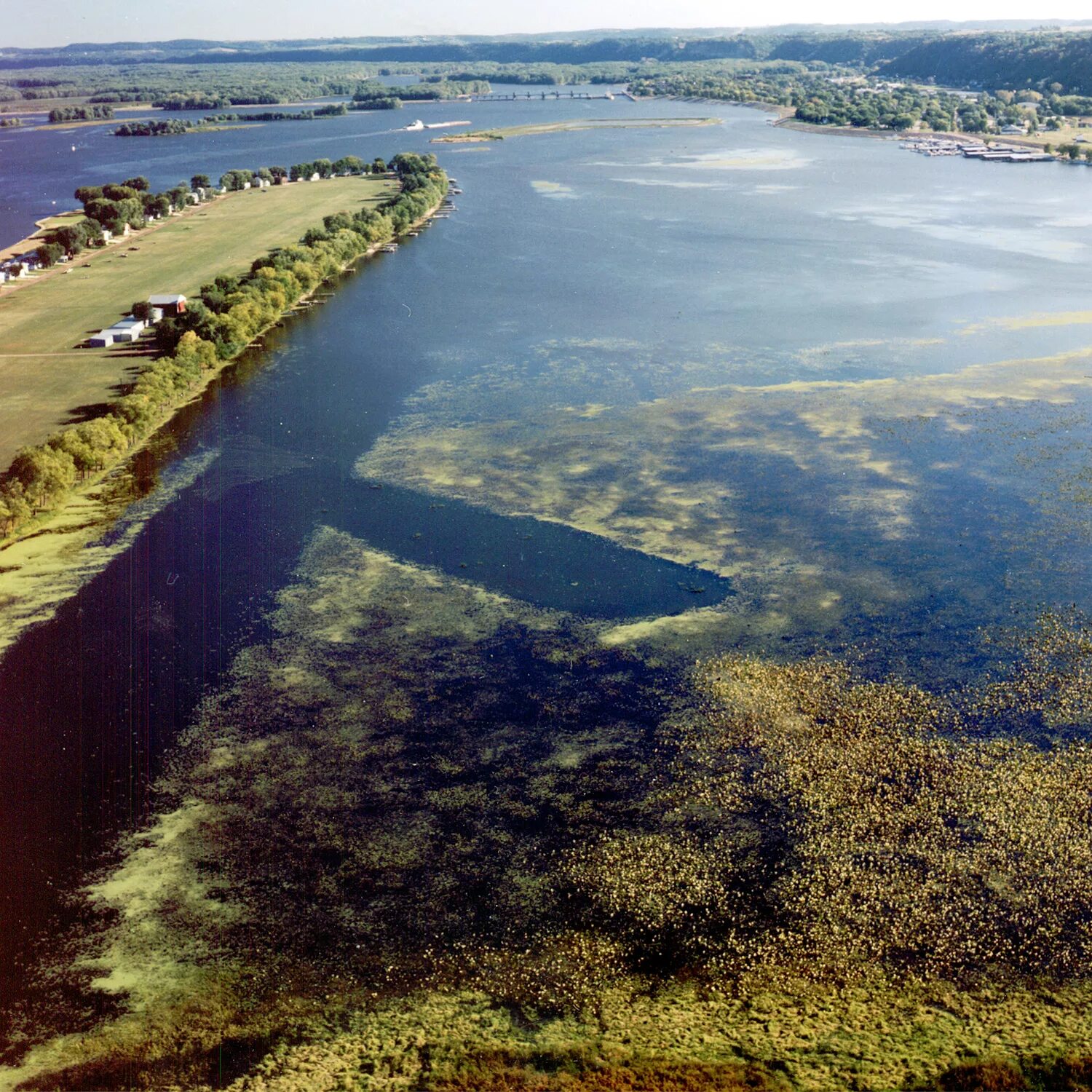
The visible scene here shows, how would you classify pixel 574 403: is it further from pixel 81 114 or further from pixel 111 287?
pixel 81 114

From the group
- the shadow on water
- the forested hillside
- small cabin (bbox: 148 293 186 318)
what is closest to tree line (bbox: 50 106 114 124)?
small cabin (bbox: 148 293 186 318)

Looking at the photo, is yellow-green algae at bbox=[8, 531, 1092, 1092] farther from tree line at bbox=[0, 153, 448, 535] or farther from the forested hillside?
the forested hillside

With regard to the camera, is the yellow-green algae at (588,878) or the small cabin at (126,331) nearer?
the yellow-green algae at (588,878)

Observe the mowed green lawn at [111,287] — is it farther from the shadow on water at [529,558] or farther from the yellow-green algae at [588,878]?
the yellow-green algae at [588,878]

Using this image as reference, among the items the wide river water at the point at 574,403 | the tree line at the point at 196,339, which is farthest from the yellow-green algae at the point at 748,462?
the tree line at the point at 196,339

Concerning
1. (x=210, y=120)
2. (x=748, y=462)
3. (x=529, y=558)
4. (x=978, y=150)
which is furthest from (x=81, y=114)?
(x=529, y=558)
